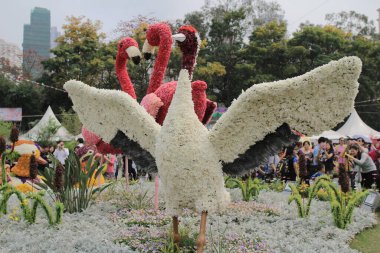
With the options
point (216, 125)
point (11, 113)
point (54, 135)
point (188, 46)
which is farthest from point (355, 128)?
point (11, 113)

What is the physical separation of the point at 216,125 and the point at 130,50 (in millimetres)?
2851

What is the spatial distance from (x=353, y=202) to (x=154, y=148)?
280 centimetres

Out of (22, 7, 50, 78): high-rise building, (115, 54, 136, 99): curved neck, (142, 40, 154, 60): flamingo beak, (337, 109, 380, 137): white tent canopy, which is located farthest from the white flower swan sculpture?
(22, 7, 50, 78): high-rise building

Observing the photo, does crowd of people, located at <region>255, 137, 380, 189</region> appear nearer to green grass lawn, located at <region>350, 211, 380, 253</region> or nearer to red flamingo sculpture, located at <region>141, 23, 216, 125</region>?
green grass lawn, located at <region>350, 211, 380, 253</region>

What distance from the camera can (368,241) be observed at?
502cm

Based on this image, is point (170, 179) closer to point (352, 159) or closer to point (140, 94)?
point (352, 159)

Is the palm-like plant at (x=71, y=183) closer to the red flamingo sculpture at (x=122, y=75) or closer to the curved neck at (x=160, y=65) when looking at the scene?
the red flamingo sculpture at (x=122, y=75)

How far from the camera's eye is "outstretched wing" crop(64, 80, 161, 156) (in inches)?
157

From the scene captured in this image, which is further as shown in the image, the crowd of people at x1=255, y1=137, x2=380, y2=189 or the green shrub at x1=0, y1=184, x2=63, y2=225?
the crowd of people at x1=255, y1=137, x2=380, y2=189

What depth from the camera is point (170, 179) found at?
3701mm

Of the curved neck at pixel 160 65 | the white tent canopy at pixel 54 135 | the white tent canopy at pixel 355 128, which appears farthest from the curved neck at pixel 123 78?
the white tent canopy at pixel 355 128

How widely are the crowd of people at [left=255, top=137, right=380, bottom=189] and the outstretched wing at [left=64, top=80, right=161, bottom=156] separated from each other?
319 cm

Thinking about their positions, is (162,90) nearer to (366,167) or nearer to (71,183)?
(71,183)

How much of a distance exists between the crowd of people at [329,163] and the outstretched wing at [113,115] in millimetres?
3190
